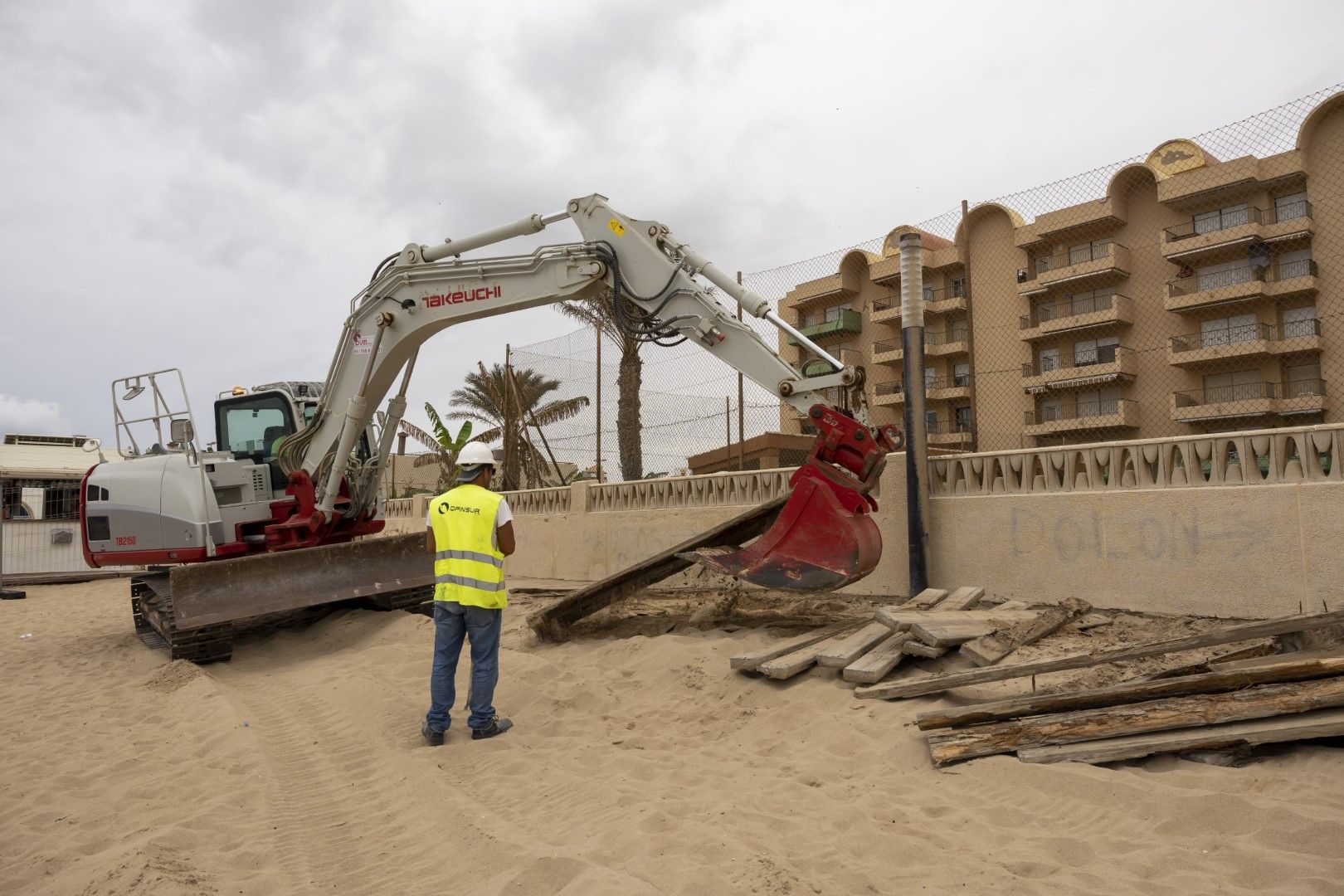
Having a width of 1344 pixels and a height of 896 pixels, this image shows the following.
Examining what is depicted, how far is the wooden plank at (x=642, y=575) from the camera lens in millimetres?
7906

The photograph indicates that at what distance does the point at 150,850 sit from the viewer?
3.85 metres

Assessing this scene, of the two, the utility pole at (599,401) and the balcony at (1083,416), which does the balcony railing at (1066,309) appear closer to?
the balcony at (1083,416)

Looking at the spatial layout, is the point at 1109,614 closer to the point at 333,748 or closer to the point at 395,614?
the point at 333,748

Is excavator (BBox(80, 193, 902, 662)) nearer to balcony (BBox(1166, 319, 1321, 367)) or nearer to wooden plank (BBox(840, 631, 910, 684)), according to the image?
wooden plank (BBox(840, 631, 910, 684))

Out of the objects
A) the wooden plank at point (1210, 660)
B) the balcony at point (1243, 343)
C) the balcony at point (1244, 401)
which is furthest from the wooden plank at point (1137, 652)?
the balcony at point (1243, 343)

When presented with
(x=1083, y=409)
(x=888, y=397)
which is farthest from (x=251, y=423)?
(x=888, y=397)

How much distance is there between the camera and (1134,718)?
13.8 ft

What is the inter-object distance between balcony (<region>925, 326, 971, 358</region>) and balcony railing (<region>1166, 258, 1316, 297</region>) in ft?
34.1

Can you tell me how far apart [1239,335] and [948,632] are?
86.4ft

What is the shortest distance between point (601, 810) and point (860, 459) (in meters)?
3.47

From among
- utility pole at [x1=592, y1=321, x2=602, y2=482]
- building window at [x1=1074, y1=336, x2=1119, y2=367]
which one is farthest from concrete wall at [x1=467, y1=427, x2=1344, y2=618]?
building window at [x1=1074, y1=336, x2=1119, y2=367]

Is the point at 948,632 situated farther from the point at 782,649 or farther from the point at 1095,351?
the point at 1095,351

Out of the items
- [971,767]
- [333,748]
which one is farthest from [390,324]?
[971,767]

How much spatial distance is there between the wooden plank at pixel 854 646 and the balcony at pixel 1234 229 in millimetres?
26089
